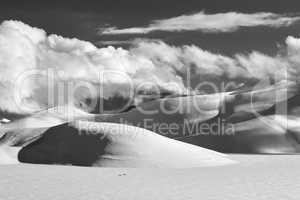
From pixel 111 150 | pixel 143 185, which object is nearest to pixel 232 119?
pixel 111 150

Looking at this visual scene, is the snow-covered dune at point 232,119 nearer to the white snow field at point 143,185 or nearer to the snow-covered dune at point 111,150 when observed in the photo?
the snow-covered dune at point 111,150

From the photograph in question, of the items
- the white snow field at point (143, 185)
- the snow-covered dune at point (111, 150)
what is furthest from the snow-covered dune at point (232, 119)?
the white snow field at point (143, 185)

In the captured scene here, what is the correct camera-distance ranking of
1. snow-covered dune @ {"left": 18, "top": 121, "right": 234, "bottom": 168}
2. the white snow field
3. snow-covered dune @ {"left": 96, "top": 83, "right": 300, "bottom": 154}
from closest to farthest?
1. the white snow field
2. snow-covered dune @ {"left": 18, "top": 121, "right": 234, "bottom": 168}
3. snow-covered dune @ {"left": 96, "top": 83, "right": 300, "bottom": 154}

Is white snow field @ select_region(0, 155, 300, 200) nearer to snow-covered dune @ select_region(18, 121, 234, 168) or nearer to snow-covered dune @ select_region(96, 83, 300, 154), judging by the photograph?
snow-covered dune @ select_region(18, 121, 234, 168)

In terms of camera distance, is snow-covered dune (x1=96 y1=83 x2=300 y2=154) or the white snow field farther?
snow-covered dune (x1=96 y1=83 x2=300 y2=154)

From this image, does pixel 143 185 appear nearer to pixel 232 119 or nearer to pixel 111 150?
pixel 111 150

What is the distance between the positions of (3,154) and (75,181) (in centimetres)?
1405

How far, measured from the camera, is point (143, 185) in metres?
18.8

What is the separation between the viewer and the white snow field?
51.3ft

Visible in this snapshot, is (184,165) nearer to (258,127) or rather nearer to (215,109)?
(258,127)

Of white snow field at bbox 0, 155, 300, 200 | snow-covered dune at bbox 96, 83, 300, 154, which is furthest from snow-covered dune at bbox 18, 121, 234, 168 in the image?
snow-covered dune at bbox 96, 83, 300, 154

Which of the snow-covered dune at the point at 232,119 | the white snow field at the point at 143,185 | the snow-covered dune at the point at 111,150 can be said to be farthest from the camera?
the snow-covered dune at the point at 232,119

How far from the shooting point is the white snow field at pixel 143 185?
15.6 meters

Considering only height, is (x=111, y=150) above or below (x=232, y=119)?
above
